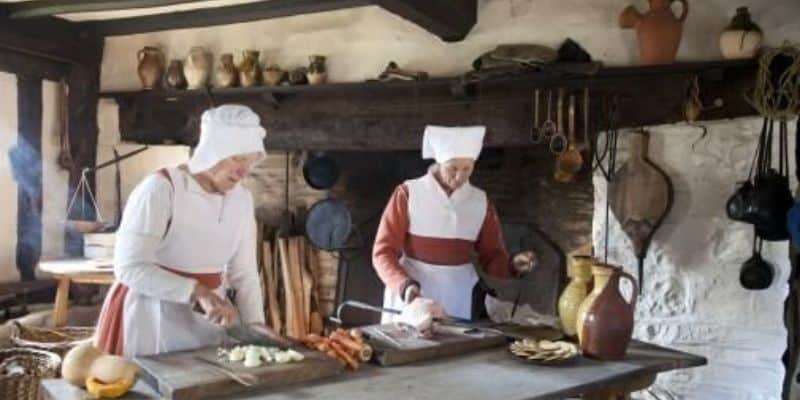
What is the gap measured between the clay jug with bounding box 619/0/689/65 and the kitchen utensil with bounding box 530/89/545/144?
18.7 inches

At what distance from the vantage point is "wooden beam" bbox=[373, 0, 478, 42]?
2.76 meters

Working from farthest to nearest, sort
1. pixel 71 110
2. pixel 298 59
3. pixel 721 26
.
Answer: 1. pixel 71 110
2. pixel 298 59
3. pixel 721 26

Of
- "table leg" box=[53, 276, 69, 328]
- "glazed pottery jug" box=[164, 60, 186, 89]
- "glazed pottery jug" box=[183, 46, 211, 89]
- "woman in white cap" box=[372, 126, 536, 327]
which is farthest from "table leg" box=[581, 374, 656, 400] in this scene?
"glazed pottery jug" box=[164, 60, 186, 89]

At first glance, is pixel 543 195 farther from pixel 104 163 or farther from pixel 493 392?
pixel 104 163

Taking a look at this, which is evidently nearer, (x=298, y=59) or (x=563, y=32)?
(x=563, y=32)

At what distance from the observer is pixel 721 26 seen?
2926mm

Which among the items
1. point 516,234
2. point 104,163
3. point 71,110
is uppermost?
point 71,110

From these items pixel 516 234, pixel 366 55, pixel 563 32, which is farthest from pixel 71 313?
pixel 563 32

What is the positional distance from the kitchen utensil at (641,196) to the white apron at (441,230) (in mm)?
765

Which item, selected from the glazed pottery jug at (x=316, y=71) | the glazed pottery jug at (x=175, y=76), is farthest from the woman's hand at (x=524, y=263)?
the glazed pottery jug at (x=175, y=76)

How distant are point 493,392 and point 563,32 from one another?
195 centimetres

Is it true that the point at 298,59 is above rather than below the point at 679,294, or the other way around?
above

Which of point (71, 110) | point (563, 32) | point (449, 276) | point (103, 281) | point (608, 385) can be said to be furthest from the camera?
point (71, 110)

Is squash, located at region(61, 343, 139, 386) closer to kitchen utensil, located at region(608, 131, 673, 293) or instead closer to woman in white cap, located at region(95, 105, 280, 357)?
woman in white cap, located at region(95, 105, 280, 357)
